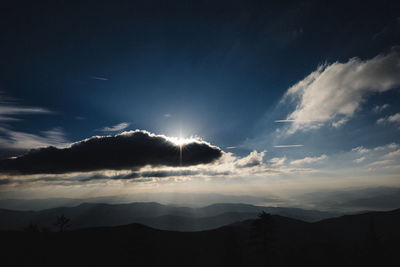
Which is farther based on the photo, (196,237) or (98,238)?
(196,237)

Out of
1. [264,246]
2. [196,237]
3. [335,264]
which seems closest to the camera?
[264,246]

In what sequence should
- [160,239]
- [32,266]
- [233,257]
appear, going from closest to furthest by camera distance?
1. [233,257]
2. [32,266]
3. [160,239]

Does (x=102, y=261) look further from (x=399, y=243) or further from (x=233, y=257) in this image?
(x=399, y=243)

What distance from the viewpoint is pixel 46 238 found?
69750 millimetres

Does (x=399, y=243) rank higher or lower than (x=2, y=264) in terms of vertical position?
lower

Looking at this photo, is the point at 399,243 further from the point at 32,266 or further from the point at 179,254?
the point at 32,266

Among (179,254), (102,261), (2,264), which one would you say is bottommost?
(179,254)

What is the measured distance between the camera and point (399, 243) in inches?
4129

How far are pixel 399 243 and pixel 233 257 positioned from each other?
12295cm

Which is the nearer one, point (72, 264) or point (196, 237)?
point (72, 264)

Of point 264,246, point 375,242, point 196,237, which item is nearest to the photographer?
point 264,246

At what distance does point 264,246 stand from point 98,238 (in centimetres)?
7013

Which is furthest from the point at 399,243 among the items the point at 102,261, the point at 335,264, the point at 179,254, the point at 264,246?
the point at 102,261

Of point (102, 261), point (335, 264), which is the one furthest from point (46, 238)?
point (335, 264)
